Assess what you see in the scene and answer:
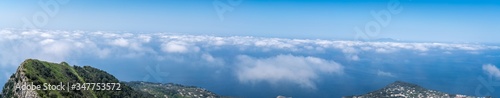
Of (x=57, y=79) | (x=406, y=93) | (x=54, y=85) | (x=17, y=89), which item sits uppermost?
(x=406, y=93)

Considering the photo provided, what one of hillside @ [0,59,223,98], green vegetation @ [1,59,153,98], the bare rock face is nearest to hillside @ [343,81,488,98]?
green vegetation @ [1,59,153,98]

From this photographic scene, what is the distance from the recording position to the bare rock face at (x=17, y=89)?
49250mm

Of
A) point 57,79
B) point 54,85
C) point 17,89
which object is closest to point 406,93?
point 57,79

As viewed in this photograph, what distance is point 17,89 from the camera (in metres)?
53.4

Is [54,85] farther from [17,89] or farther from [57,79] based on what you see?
[57,79]

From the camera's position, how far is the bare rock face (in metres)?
49.2

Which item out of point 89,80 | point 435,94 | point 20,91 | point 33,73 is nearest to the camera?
point 20,91

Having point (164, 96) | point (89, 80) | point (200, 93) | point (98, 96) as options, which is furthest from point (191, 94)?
point (98, 96)

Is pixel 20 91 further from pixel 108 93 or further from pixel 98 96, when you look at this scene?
pixel 108 93

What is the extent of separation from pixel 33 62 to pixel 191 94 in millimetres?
75817

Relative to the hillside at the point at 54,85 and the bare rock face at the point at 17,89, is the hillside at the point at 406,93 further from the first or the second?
the bare rock face at the point at 17,89

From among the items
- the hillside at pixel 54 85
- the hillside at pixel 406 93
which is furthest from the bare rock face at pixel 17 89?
the hillside at pixel 406 93

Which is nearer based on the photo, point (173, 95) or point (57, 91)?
point (57, 91)

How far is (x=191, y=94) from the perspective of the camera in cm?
13438
